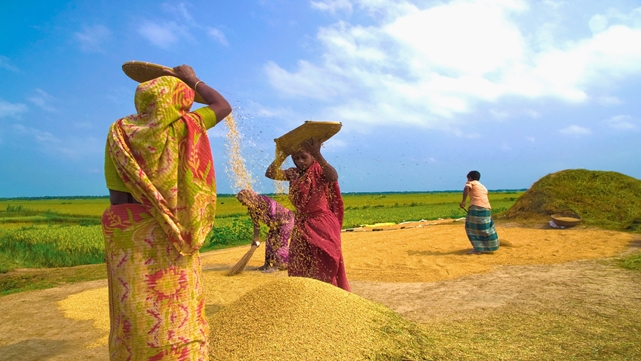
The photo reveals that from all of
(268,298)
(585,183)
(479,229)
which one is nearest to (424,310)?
(268,298)

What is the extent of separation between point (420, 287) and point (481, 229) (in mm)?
3084

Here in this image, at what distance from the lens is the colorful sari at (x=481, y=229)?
8.22m

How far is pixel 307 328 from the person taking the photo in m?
3.10

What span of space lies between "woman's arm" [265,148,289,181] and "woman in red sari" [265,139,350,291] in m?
0.01

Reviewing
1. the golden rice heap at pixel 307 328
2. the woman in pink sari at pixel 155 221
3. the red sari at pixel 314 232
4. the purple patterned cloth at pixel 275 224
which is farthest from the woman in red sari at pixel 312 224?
the purple patterned cloth at pixel 275 224

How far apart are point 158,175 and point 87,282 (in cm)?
597

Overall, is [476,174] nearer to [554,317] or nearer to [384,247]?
[384,247]

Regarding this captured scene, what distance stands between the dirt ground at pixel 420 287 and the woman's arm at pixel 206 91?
2591 mm

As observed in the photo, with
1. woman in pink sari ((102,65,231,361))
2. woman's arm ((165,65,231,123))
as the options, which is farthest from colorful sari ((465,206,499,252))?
woman in pink sari ((102,65,231,361))

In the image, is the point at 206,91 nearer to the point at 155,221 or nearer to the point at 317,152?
the point at 155,221

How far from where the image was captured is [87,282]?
699cm

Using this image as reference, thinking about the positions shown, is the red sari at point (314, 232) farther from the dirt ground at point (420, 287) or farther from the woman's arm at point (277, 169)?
the dirt ground at point (420, 287)

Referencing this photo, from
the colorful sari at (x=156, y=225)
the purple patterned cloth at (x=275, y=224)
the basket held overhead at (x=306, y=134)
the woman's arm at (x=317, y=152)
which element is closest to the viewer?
the colorful sari at (x=156, y=225)

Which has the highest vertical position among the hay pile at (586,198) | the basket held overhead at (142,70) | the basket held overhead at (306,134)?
the basket held overhead at (142,70)
